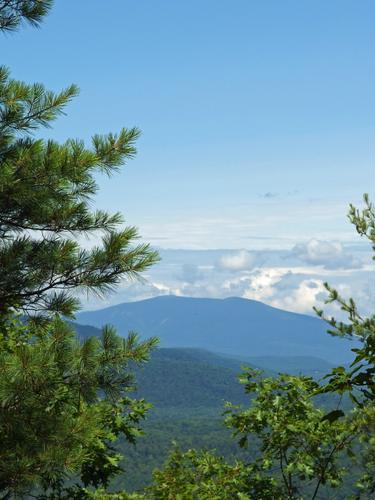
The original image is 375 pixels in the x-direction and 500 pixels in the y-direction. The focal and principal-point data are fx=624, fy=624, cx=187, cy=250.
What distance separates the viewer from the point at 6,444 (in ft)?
24.6

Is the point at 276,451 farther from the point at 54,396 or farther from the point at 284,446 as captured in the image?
the point at 54,396

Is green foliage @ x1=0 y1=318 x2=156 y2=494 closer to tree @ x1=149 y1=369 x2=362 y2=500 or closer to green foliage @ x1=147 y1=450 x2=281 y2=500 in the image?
green foliage @ x1=147 y1=450 x2=281 y2=500

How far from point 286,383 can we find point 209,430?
196919 mm

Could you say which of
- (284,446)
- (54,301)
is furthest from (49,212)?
(284,446)

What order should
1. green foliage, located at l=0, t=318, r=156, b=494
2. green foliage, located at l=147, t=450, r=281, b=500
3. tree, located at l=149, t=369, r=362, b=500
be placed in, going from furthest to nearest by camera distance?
tree, located at l=149, t=369, r=362, b=500
green foliage, located at l=147, t=450, r=281, b=500
green foliage, located at l=0, t=318, r=156, b=494

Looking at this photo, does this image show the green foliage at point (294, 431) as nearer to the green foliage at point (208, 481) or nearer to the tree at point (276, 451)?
the tree at point (276, 451)

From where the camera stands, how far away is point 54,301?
9.12 metres

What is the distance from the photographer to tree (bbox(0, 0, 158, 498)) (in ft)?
23.0

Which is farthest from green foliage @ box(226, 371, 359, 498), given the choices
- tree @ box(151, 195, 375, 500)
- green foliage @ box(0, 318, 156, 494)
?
green foliage @ box(0, 318, 156, 494)

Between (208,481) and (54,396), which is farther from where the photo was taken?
(208,481)

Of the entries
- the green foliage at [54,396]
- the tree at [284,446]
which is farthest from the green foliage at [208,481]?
the green foliage at [54,396]

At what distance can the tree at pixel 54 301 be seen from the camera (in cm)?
702

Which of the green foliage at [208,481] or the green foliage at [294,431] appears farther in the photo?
the green foliage at [294,431]

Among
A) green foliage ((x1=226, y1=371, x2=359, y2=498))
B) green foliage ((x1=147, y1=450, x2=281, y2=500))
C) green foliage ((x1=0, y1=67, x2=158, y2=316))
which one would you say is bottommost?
green foliage ((x1=147, y1=450, x2=281, y2=500))
